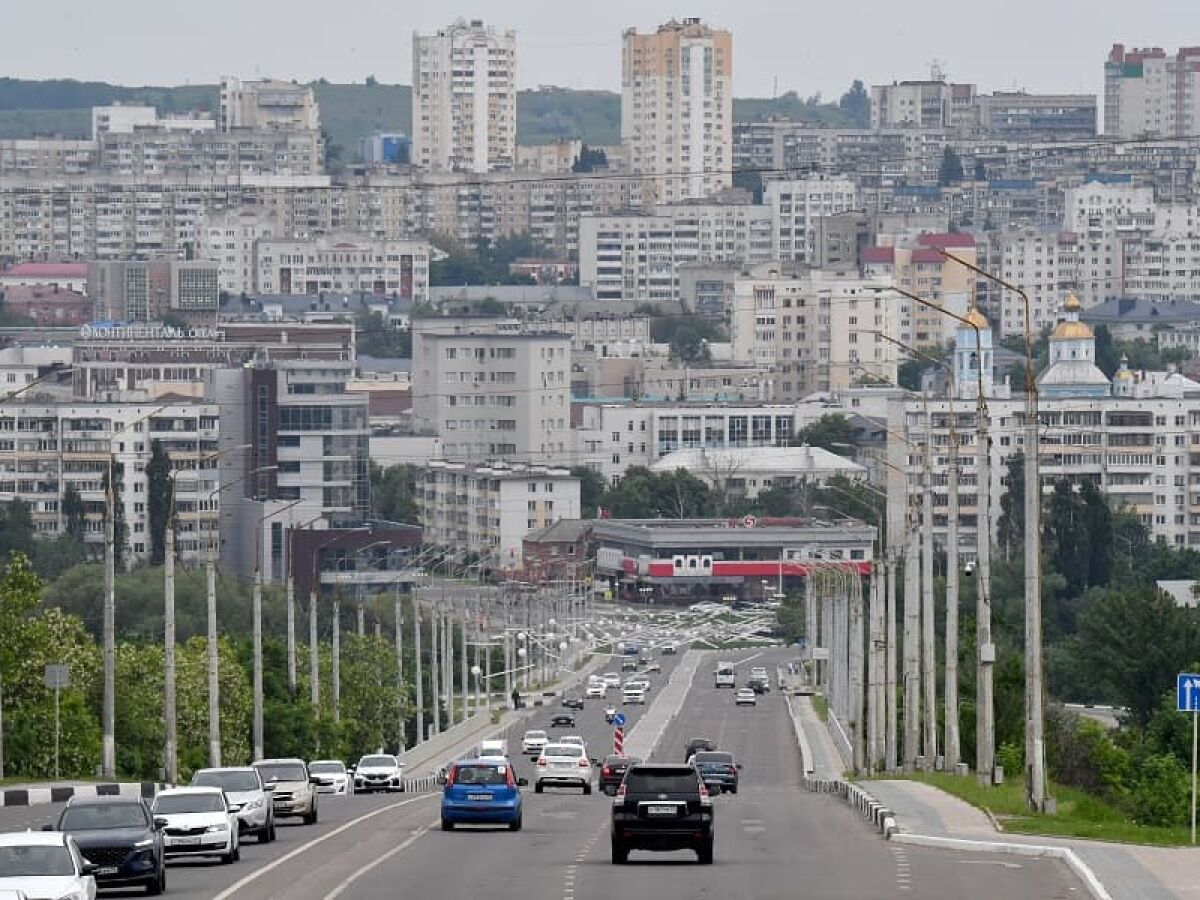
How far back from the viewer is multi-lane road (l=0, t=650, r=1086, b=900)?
120 ft

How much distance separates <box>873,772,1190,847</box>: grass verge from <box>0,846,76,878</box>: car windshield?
1374 centimetres

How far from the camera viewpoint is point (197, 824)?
41.2m

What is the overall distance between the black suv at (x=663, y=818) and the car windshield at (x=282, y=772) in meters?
10.6

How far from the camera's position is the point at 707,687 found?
159500mm

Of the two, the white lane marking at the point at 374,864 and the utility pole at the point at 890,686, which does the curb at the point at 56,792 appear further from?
the utility pole at the point at 890,686

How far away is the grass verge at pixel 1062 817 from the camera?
142ft

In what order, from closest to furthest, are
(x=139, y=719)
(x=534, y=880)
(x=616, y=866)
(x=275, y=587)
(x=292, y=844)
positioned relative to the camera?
1. (x=534, y=880)
2. (x=616, y=866)
3. (x=292, y=844)
4. (x=139, y=719)
5. (x=275, y=587)

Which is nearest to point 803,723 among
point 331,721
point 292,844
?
point 331,721

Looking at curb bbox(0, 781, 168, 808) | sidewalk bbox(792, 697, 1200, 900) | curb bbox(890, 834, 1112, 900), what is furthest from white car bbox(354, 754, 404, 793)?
curb bbox(890, 834, 1112, 900)

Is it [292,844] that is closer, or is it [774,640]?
[292,844]

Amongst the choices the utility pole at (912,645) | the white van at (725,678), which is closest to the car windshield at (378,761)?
the utility pole at (912,645)

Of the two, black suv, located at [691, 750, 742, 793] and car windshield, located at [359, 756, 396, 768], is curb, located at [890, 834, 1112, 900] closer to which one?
black suv, located at [691, 750, 742, 793]

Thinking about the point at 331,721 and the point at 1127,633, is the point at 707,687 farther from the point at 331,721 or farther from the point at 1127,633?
the point at 331,721

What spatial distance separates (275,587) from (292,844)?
11150cm
